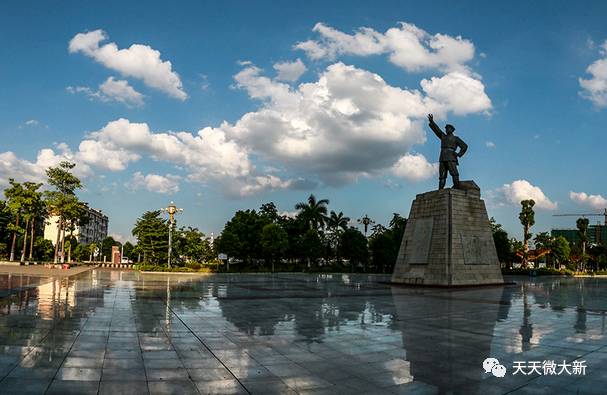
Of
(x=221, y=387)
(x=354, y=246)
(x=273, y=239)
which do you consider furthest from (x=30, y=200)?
(x=221, y=387)

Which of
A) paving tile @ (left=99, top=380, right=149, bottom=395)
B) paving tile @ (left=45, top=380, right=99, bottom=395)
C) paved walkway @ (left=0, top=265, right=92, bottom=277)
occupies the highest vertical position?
paving tile @ (left=45, top=380, right=99, bottom=395)

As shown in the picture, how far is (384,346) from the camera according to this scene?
8445 millimetres

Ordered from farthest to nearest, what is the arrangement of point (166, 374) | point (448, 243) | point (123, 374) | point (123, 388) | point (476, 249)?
1. point (476, 249)
2. point (448, 243)
3. point (166, 374)
4. point (123, 374)
5. point (123, 388)

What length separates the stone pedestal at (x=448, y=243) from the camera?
25.6 meters

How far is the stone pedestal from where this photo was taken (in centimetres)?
2556

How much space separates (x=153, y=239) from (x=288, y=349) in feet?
171

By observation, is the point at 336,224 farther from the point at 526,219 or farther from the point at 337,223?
the point at 526,219

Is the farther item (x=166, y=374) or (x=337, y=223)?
(x=337, y=223)

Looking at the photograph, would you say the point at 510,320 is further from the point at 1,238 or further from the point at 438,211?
the point at 1,238

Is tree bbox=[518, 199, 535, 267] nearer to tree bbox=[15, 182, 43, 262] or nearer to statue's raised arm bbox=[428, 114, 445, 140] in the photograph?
statue's raised arm bbox=[428, 114, 445, 140]

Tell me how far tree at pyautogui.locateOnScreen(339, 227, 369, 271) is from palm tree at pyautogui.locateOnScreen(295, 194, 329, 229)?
19.8 feet

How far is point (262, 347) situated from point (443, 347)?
3.64 meters

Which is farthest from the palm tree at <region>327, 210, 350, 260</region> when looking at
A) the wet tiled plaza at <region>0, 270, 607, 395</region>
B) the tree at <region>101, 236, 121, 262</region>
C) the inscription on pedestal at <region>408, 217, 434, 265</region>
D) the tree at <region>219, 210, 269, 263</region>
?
the tree at <region>101, 236, 121, 262</region>

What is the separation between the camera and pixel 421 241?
27203mm
